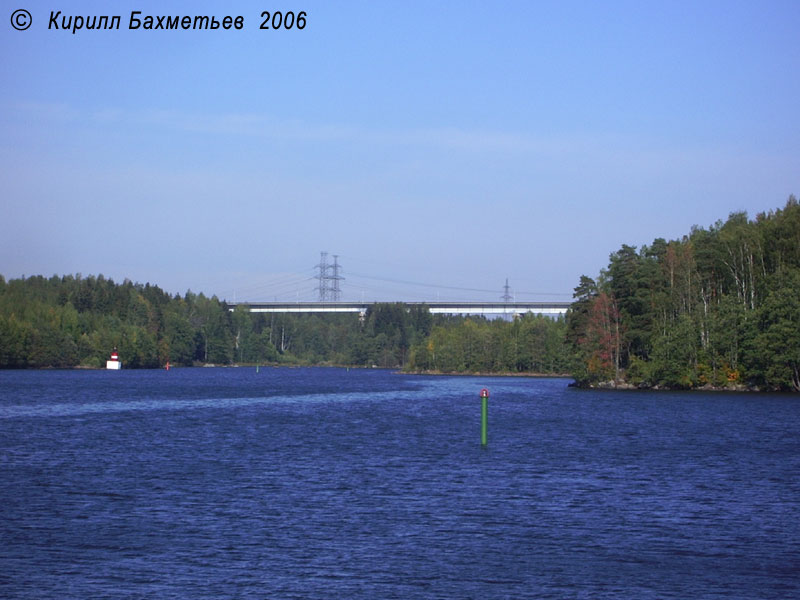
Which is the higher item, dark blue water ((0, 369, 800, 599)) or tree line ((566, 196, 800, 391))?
tree line ((566, 196, 800, 391))

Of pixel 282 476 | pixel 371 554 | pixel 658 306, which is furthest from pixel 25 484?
pixel 658 306

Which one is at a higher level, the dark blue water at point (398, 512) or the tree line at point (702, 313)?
the tree line at point (702, 313)

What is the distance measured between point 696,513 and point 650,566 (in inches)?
266

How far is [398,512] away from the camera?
26.2m

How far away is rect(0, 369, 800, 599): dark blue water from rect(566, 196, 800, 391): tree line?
34.3 metres

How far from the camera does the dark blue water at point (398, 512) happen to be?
744 inches

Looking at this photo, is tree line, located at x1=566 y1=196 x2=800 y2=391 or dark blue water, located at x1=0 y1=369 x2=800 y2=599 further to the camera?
tree line, located at x1=566 y1=196 x2=800 y2=391

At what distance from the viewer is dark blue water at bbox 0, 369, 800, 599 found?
18.9 meters

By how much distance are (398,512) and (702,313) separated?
78956mm

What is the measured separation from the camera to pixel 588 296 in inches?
4705

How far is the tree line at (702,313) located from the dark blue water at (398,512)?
34.3 meters

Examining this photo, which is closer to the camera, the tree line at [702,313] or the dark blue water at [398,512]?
the dark blue water at [398,512]

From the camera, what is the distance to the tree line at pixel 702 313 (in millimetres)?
86312

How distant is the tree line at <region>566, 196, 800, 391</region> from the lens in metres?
86.3
